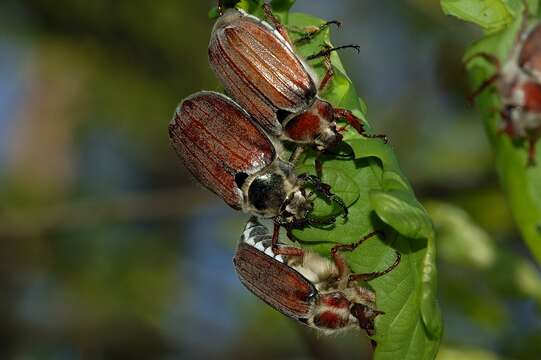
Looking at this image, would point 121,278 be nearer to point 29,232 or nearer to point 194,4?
point 29,232

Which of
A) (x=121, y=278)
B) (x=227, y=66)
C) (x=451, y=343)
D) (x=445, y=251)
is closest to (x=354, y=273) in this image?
(x=227, y=66)

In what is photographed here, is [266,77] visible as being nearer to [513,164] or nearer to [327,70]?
[327,70]

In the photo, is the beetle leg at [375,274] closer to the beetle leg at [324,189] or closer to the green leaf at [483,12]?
the beetle leg at [324,189]

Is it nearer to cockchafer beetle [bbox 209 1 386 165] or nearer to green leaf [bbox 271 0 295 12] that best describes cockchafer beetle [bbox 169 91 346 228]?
cockchafer beetle [bbox 209 1 386 165]

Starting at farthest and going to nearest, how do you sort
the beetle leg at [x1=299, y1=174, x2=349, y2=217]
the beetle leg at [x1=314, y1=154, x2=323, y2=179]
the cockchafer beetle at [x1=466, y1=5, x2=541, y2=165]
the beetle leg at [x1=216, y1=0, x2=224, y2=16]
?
1. the beetle leg at [x1=216, y1=0, x2=224, y2=16]
2. the beetle leg at [x1=314, y1=154, x2=323, y2=179]
3. the beetle leg at [x1=299, y1=174, x2=349, y2=217]
4. the cockchafer beetle at [x1=466, y1=5, x2=541, y2=165]

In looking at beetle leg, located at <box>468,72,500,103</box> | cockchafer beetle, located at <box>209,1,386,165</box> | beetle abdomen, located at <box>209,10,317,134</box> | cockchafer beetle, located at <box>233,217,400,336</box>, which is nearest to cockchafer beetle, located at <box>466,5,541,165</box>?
beetle leg, located at <box>468,72,500,103</box>

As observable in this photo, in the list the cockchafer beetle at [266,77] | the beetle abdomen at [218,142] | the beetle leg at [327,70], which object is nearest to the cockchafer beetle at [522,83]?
the beetle leg at [327,70]
